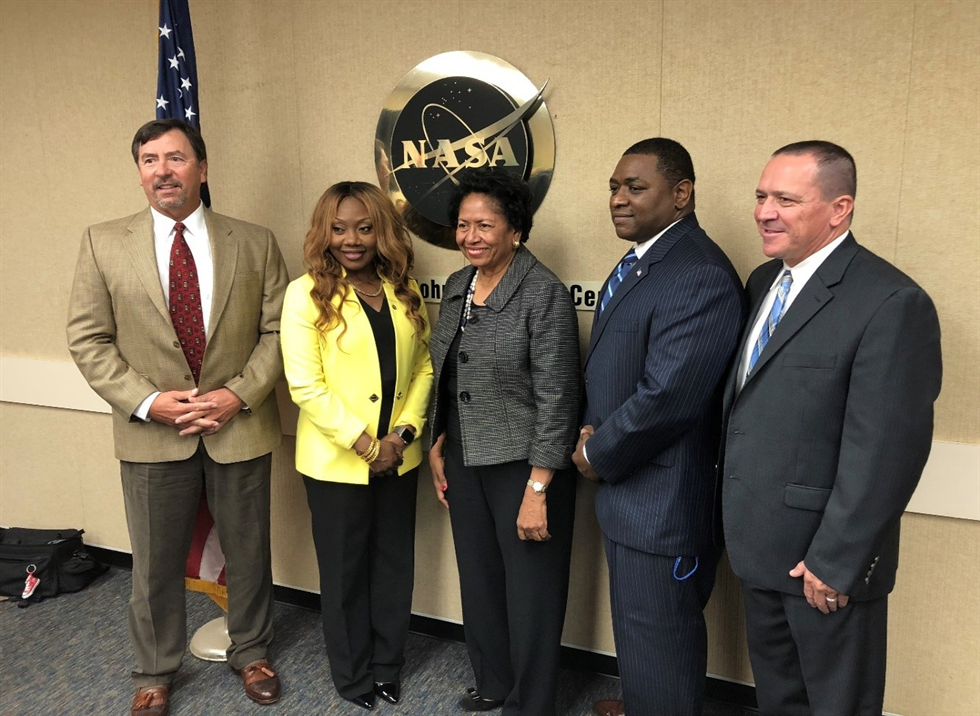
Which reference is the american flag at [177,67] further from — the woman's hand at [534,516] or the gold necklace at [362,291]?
the woman's hand at [534,516]

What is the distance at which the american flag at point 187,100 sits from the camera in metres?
2.71

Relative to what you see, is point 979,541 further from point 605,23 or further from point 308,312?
point 308,312

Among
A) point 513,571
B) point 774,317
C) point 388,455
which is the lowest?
point 513,571

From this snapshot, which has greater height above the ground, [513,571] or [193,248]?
[193,248]

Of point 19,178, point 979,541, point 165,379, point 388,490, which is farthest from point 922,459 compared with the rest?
point 19,178

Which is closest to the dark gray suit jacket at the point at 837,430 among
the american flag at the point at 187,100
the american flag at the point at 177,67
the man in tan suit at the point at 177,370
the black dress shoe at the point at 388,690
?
the black dress shoe at the point at 388,690

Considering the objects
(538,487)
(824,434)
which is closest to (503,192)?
(538,487)

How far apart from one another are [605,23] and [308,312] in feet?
4.49

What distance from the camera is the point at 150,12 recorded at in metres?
3.02

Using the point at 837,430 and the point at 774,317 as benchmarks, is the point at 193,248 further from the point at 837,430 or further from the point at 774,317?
the point at 837,430

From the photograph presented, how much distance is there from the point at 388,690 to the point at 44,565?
1.89 m

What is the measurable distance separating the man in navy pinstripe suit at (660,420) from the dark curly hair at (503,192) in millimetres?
321

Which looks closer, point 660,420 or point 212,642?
point 660,420

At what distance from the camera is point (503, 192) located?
2.18 metres
